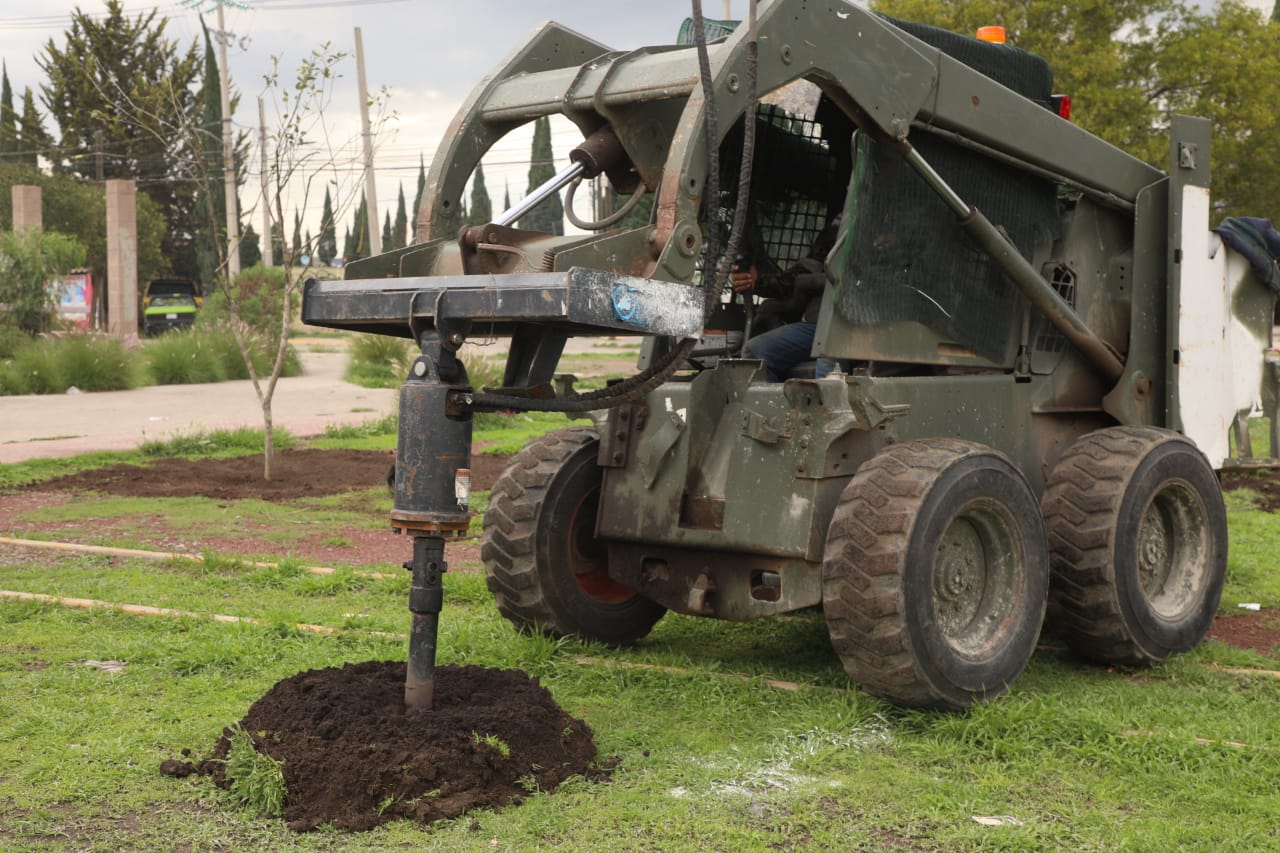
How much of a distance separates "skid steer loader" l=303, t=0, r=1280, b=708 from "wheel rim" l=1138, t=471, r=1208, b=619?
0.06ft

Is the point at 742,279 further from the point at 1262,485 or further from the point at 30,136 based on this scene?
the point at 30,136

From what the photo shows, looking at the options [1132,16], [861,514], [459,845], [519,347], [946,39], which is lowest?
[459,845]

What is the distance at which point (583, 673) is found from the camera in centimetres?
561

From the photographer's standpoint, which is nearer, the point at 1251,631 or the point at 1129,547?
the point at 1129,547

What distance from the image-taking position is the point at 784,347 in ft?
19.9

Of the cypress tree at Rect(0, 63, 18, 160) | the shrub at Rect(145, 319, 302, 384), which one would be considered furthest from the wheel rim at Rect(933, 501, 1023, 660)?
the cypress tree at Rect(0, 63, 18, 160)

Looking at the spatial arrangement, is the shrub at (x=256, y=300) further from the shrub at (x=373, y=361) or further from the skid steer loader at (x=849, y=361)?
the skid steer loader at (x=849, y=361)

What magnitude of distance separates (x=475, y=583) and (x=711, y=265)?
3.12 metres

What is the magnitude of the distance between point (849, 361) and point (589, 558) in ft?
4.69

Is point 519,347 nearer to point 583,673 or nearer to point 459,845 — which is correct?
point 583,673

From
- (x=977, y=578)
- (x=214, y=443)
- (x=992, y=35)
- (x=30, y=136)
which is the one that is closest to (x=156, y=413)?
(x=214, y=443)

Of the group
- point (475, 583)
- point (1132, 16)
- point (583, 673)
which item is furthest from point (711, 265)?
point (1132, 16)

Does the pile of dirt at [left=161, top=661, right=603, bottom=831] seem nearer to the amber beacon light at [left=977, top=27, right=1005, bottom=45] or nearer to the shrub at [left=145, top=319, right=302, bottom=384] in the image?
the amber beacon light at [left=977, top=27, right=1005, bottom=45]

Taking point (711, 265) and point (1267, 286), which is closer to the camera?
point (711, 265)
